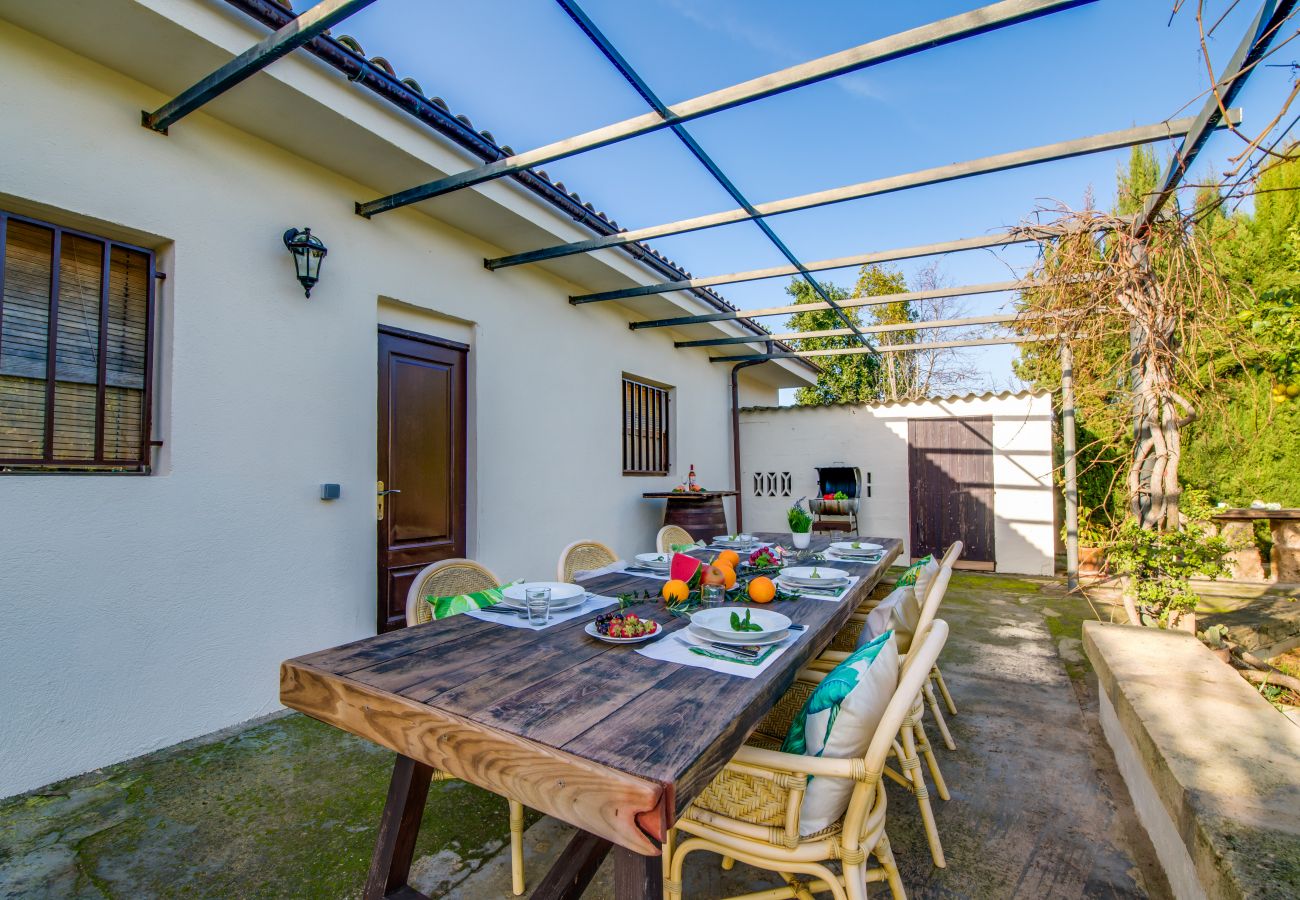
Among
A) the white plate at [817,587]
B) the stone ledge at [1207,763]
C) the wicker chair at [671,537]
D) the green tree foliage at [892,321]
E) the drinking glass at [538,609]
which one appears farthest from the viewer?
the green tree foliage at [892,321]

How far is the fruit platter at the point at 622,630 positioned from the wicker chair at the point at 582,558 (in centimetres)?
116

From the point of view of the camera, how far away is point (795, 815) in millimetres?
1202

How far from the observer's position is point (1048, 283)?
9.40 ft

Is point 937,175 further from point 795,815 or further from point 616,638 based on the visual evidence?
point 795,815

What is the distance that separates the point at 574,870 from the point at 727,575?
1.00 m

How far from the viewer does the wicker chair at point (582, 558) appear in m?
2.77

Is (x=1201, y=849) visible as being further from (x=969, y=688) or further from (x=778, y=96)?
(x=778, y=96)

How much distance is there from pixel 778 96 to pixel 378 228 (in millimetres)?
2293

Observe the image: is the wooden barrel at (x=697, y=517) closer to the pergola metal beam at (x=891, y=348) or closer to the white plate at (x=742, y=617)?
the pergola metal beam at (x=891, y=348)

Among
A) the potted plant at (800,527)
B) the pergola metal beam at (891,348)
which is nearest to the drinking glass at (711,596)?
the potted plant at (800,527)


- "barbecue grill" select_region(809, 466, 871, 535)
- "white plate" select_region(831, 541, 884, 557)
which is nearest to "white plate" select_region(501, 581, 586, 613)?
"white plate" select_region(831, 541, 884, 557)

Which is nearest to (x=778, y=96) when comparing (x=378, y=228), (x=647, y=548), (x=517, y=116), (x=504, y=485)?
(x=517, y=116)

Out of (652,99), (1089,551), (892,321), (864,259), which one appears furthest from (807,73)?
(892,321)

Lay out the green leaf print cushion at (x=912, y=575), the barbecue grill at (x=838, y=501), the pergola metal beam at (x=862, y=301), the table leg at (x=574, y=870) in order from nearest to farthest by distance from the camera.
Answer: the table leg at (x=574, y=870) < the green leaf print cushion at (x=912, y=575) < the pergola metal beam at (x=862, y=301) < the barbecue grill at (x=838, y=501)
